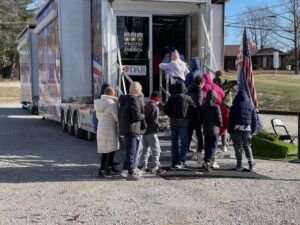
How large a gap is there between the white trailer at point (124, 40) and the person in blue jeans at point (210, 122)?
113 inches

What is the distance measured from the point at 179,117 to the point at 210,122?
0.56 meters

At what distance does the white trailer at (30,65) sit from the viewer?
22531 millimetres

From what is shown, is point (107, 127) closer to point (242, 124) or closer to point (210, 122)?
point (210, 122)

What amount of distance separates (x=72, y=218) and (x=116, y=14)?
706cm

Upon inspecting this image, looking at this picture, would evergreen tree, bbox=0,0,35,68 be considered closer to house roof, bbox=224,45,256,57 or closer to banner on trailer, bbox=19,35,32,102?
house roof, bbox=224,45,256,57

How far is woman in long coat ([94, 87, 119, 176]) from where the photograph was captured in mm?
9273

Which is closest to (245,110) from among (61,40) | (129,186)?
(129,186)

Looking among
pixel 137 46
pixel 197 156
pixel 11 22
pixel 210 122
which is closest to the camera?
pixel 210 122

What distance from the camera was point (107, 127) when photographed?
9.32 metres

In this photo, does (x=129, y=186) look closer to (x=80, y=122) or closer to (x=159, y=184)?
(x=159, y=184)

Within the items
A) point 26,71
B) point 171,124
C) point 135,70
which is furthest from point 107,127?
point 26,71

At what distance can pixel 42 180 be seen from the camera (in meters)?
9.14

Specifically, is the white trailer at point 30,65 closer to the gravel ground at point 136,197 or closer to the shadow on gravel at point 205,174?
the gravel ground at point 136,197

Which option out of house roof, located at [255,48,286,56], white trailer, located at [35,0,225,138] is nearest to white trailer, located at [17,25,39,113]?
white trailer, located at [35,0,225,138]
